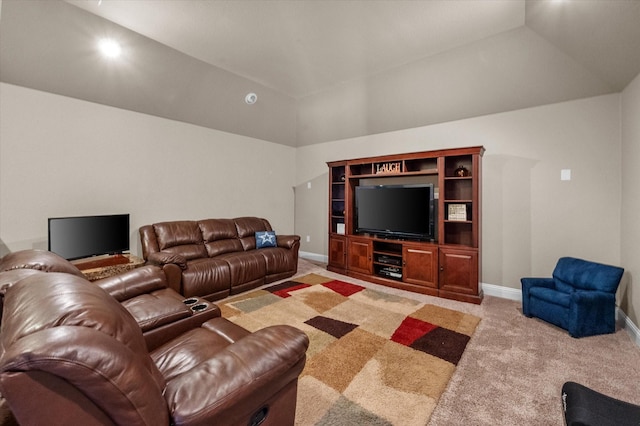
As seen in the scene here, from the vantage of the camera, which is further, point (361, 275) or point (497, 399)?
point (361, 275)

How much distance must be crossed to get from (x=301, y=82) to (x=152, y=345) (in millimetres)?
4089

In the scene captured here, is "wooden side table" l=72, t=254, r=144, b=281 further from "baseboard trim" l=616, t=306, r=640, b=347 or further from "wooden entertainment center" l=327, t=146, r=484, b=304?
"baseboard trim" l=616, t=306, r=640, b=347

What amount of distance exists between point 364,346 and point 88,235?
139 inches

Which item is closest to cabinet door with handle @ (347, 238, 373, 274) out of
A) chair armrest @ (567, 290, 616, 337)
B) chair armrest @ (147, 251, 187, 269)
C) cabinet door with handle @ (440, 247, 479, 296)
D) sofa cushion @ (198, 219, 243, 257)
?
cabinet door with handle @ (440, 247, 479, 296)

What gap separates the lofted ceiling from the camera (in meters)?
2.64

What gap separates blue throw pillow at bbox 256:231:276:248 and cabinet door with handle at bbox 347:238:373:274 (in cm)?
138

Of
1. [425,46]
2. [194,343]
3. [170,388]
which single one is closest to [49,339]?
[170,388]

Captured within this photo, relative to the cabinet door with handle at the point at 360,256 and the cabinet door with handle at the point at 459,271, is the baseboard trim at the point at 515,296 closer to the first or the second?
the cabinet door with handle at the point at 459,271

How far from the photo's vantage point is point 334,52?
3.51m

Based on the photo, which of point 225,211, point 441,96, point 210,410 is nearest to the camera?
point 210,410

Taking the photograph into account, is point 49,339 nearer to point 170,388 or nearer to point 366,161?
point 170,388

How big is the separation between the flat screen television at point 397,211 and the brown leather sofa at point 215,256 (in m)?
1.35

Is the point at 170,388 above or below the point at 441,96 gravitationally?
below

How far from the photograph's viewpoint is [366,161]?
4809 mm
